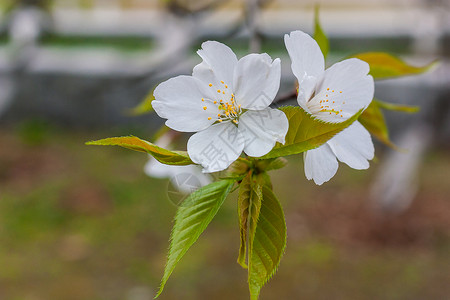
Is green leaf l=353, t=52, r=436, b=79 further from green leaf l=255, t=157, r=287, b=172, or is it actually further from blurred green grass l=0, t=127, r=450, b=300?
blurred green grass l=0, t=127, r=450, b=300

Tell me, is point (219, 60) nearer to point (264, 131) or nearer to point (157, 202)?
point (264, 131)

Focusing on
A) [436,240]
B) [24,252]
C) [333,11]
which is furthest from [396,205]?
[333,11]

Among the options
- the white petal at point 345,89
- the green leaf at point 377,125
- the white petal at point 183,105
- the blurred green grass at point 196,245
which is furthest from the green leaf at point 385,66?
the blurred green grass at point 196,245

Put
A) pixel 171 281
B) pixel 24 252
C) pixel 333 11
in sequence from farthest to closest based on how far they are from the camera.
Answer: pixel 333 11 < pixel 24 252 < pixel 171 281

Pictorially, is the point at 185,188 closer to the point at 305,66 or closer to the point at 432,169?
the point at 305,66

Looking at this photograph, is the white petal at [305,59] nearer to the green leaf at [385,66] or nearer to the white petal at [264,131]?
the white petal at [264,131]

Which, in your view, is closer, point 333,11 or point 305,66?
point 305,66
